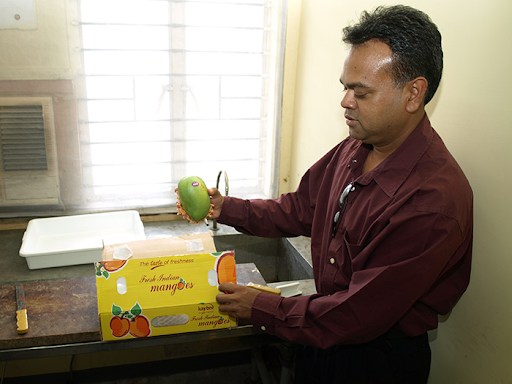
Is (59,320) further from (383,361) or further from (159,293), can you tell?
(383,361)

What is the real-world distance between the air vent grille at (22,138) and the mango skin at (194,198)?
1181 mm

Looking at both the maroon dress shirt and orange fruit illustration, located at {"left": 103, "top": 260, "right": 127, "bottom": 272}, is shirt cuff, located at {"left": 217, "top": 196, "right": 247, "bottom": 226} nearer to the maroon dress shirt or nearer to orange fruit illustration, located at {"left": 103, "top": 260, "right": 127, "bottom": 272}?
the maroon dress shirt

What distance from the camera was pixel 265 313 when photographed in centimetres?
112

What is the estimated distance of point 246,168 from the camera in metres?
2.61

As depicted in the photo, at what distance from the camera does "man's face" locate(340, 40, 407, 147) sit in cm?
102

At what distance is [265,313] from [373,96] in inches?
24.0

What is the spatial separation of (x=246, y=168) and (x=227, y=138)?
0.23m

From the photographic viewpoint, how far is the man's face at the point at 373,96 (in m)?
1.02

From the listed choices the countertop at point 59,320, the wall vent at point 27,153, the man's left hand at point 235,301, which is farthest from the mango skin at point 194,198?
the wall vent at point 27,153

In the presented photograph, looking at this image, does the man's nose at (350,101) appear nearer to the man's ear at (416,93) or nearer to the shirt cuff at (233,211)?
the man's ear at (416,93)

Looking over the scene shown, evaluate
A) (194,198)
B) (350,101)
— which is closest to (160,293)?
(194,198)

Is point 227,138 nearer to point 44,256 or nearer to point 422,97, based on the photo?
point 44,256

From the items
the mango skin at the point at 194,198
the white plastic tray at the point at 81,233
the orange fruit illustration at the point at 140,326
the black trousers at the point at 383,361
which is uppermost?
the mango skin at the point at 194,198

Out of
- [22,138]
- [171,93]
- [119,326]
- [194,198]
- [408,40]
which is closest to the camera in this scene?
[408,40]
